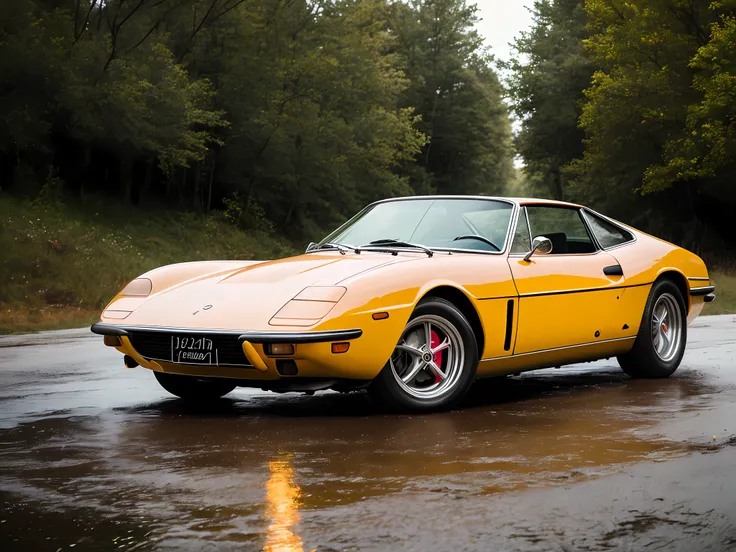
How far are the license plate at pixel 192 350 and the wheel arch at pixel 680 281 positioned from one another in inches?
161

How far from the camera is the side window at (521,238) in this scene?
782cm

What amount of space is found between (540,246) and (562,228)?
0.83 m

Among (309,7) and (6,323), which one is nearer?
(6,323)

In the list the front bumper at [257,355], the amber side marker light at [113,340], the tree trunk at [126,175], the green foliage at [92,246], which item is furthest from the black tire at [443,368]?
the tree trunk at [126,175]

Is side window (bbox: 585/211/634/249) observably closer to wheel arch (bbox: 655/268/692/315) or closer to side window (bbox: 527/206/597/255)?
side window (bbox: 527/206/597/255)

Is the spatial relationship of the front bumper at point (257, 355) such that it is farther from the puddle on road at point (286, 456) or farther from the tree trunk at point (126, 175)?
the tree trunk at point (126, 175)

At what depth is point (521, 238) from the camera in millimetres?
7910

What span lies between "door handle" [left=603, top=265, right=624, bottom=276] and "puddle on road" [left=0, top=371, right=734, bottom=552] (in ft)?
3.13

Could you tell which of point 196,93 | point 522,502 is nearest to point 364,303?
point 522,502

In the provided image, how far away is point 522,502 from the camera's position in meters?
4.28

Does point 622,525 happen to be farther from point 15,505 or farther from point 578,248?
point 578,248

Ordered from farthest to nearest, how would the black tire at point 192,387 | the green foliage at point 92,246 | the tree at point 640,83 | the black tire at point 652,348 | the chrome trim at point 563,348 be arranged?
the tree at point 640,83, the green foliage at point 92,246, the black tire at point 652,348, the black tire at point 192,387, the chrome trim at point 563,348

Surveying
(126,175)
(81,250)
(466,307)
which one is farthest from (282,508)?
(126,175)

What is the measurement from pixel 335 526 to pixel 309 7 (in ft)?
161
